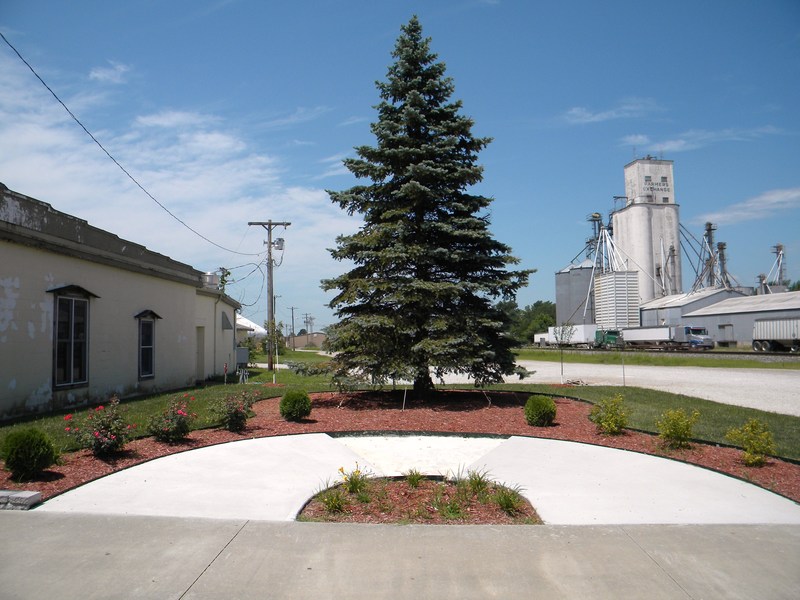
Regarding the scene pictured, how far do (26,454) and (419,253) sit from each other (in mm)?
8259

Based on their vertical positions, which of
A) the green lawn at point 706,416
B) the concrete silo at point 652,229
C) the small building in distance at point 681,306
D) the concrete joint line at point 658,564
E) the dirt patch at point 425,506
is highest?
the concrete silo at point 652,229

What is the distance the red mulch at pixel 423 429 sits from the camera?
22.8ft

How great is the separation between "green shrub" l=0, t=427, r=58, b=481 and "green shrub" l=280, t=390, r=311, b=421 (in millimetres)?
4658

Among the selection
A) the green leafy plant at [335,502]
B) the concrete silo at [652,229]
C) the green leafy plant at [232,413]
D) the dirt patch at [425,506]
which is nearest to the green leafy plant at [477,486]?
the dirt patch at [425,506]

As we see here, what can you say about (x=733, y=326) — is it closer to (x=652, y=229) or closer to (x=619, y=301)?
(x=619, y=301)

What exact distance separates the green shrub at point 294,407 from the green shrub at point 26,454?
466cm

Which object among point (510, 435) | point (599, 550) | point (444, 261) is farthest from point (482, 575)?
point (444, 261)

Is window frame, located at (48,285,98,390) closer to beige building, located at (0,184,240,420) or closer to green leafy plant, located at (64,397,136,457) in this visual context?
beige building, located at (0,184,240,420)

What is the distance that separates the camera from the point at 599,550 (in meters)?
4.76

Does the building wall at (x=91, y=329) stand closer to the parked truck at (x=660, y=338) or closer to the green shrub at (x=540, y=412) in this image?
the green shrub at (x=540, y=412)

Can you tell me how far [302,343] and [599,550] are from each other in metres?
119

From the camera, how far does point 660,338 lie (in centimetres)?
4912

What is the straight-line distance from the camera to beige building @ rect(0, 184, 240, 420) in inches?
416

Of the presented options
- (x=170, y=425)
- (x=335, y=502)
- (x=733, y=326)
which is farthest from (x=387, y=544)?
(x=733, y=326)
